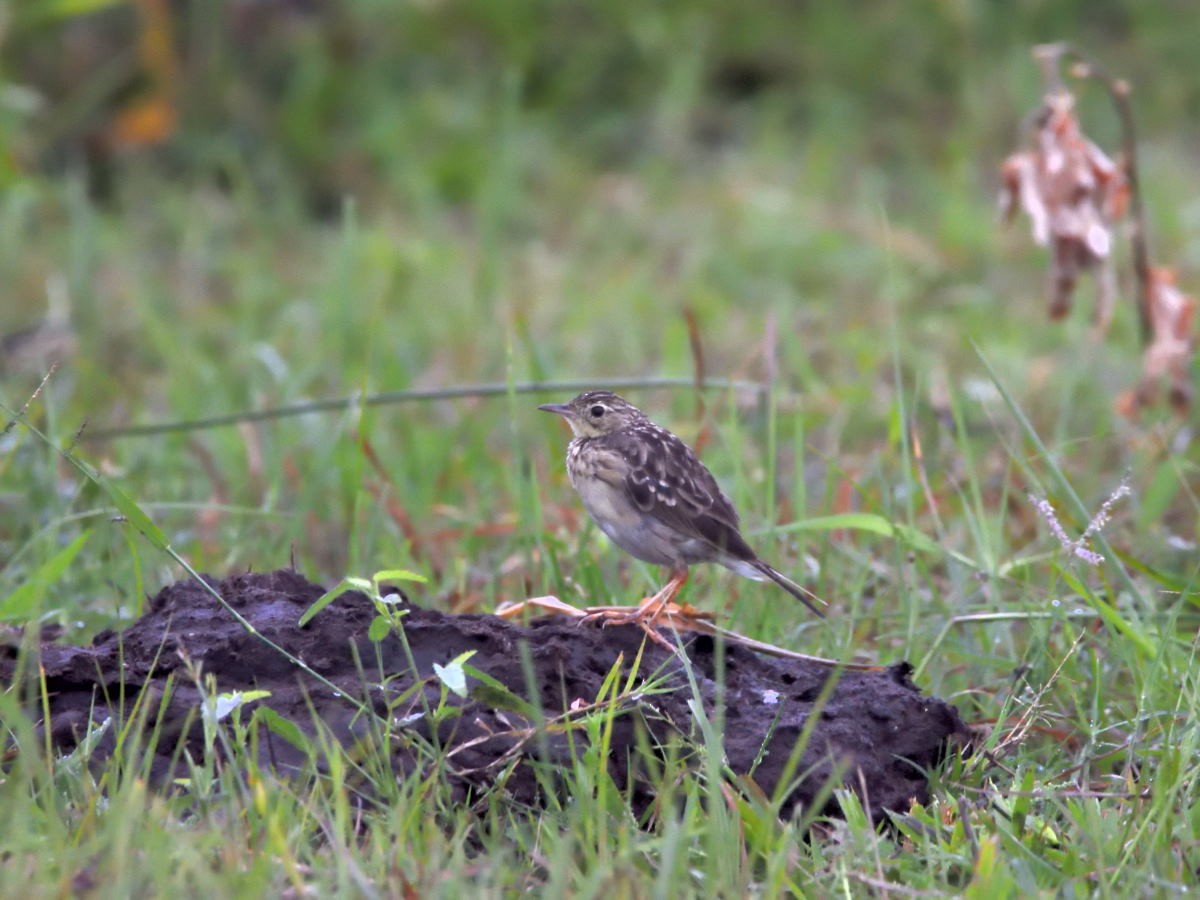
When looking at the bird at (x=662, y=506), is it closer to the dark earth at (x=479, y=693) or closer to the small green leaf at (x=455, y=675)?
the dark earth at (x=479, y=693)

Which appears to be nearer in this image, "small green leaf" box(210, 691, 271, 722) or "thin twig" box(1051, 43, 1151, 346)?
"small green leaf" box(210, 691, 271, 722)

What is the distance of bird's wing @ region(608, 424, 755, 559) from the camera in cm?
422

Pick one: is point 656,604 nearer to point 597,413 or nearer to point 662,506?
point 662,506

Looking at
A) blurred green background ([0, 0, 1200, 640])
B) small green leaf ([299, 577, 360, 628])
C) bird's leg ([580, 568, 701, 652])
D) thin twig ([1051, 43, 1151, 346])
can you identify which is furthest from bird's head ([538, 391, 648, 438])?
thin twig ([1051, 43, 1151, 346])

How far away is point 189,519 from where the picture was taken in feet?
18.1

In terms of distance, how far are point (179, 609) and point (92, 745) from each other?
18.5 inches

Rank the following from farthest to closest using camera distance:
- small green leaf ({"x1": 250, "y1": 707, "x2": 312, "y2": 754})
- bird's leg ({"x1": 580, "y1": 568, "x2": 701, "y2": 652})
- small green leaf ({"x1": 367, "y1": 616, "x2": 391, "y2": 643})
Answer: bird's leg ({"x1": 580, "y1": 568, "x2": 701, "y2": 652}) < small green leaf ({"x1": 367, "y1": 616, "x2": 391, "y2": 643}) < small green leaf ({"x1": 250, "y1": 707, "x2": 312, "y2": 754})

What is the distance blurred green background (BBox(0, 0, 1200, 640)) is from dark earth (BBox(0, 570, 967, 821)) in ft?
1.15

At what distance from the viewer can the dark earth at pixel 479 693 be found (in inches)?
132

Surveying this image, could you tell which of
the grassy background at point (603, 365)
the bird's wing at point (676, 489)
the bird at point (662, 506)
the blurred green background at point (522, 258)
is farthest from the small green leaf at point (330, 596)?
the bird's wing at point (676, 489)

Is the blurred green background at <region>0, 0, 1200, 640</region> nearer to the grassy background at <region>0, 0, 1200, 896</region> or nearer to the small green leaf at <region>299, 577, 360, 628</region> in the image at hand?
the grassy background at <region>0, 0, 1200, 896</region>

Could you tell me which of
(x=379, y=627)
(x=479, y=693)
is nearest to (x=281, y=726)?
(x=379, y=627)

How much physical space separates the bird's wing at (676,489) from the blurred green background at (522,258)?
271 millimetres

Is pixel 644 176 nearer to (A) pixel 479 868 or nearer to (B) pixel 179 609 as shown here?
(B) pixel 179 609
